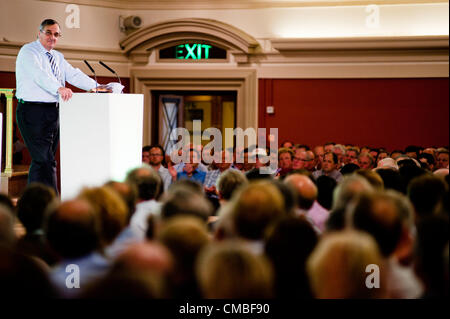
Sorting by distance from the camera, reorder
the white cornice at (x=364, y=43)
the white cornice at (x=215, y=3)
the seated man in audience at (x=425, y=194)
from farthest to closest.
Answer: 1. the white cornice at (x=215, y=3)
2. the white cornice at (x=364, y=43)
3. the seated man in audience at (x=425, y=194)

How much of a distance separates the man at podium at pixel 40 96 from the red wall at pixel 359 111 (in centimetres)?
531

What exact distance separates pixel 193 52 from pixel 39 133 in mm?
5357

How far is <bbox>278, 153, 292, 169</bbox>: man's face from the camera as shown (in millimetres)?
6073

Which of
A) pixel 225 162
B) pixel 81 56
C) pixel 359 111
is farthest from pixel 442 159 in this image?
pixel 81 56

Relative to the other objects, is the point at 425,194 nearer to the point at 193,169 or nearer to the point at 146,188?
the point at 146,188

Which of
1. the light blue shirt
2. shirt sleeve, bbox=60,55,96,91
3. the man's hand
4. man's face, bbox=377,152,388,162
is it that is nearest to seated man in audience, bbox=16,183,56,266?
the man's hand

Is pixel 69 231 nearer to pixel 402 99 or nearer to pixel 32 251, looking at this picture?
pixel 32 251

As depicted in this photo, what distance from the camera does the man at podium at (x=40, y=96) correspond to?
12.8 feet

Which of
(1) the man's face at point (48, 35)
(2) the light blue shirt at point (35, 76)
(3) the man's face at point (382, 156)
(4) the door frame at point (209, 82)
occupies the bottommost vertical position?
(3) the man's face at point (382, 156)

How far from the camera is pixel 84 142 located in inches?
151

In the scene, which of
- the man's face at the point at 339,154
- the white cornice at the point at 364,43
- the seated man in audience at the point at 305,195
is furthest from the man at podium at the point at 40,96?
the white cornice at the point at 364,43

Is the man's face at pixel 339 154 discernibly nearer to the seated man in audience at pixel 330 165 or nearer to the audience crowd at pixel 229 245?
the seated man in audience at pixel 330 165

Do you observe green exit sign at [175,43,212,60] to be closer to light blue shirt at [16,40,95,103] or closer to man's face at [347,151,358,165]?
man's face at [347,151,358,165]
